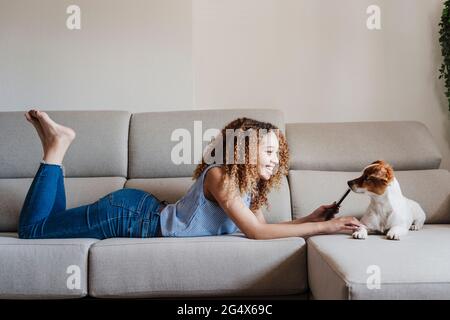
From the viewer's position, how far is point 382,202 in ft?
5.16

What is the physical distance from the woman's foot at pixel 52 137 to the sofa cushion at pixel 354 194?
0.98 meters

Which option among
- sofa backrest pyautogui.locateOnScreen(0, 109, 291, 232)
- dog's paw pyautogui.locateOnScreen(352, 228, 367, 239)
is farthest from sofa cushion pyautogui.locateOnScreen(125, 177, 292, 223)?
dog's paw pyautogui.locateOnScreen(352, 228, 367, 239)

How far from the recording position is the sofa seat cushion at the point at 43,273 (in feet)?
4.65

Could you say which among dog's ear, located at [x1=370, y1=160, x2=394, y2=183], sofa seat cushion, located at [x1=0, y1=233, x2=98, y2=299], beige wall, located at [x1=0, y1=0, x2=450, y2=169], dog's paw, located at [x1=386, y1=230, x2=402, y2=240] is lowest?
sofa seat cushion, located at [x1=0, y1=233, x2=98, y2=299]

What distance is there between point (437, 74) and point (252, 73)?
1.09 meters

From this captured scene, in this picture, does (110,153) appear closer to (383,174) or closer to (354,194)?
(354,194)

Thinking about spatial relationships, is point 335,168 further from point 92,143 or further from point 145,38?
point 145,38

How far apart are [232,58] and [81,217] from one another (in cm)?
142

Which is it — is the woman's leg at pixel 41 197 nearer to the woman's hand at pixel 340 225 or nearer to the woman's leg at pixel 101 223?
the woman's leg at pixel 101 223

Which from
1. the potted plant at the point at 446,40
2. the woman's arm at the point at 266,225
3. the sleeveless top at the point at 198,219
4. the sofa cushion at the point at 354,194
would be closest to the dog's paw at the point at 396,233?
the woman's arm at the point at 266,225

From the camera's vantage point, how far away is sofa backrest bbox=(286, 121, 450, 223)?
196cm

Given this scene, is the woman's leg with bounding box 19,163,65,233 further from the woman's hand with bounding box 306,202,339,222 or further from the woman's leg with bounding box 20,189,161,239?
the woman's hand with bounding box 306,202,339,222

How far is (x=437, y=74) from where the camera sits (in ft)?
8.71

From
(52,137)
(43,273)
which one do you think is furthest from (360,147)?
(43,273)
